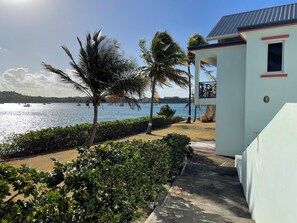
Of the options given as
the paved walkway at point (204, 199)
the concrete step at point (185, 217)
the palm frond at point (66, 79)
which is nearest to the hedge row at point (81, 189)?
the concrete step at point (185, 217)

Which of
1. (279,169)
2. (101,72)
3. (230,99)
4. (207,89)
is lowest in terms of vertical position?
(279,169)

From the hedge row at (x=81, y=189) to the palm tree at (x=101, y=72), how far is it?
777 cm

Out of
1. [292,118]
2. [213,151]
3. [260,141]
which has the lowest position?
[213,151]

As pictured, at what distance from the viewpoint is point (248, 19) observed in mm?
13781

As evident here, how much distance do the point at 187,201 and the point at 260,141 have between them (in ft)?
8.36

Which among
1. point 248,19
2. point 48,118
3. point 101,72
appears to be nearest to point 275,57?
point 248,19

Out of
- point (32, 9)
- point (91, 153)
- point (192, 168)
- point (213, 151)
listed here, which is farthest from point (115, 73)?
point (91, 153)

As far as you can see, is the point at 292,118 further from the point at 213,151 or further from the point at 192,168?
the point at 213,151

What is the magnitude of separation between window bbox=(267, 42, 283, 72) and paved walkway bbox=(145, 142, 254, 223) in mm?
5109

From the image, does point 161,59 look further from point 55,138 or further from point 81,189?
point 81,189

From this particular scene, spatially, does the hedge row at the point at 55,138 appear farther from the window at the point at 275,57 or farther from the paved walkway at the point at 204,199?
the window at the point at 275,57

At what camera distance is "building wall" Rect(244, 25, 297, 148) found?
9586mm

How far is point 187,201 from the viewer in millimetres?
5684

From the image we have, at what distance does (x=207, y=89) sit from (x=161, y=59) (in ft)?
23.9
